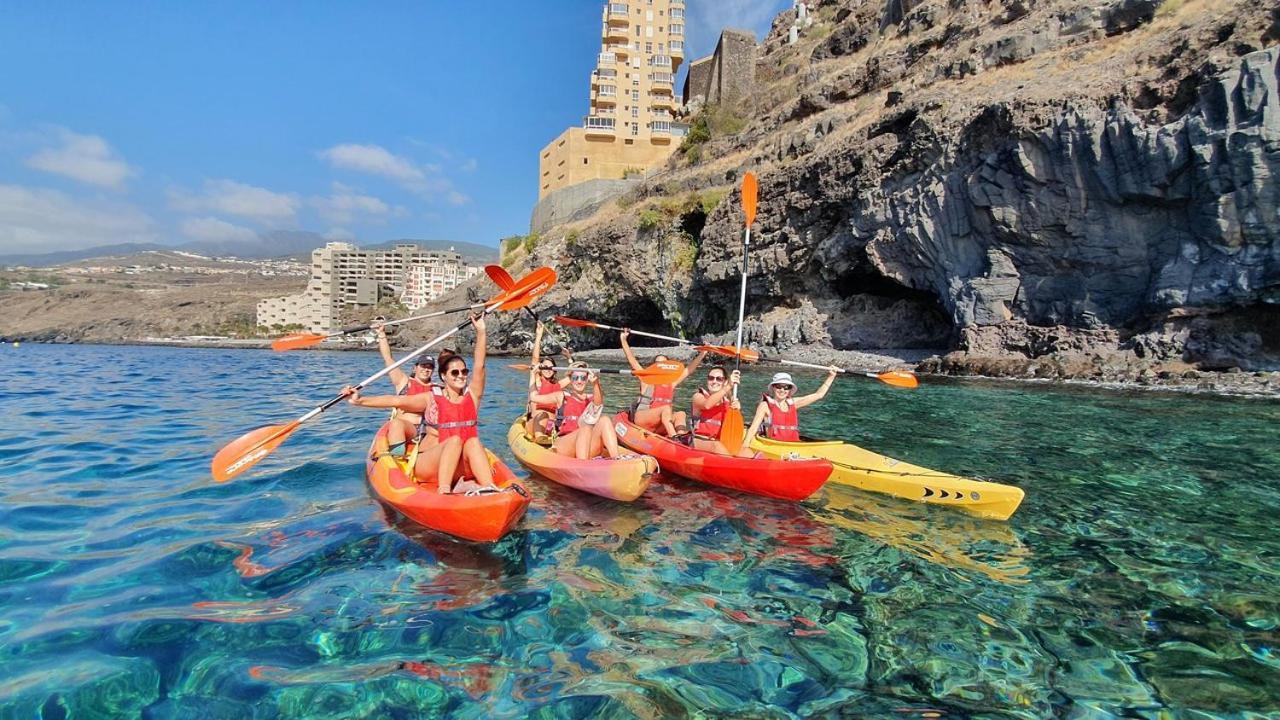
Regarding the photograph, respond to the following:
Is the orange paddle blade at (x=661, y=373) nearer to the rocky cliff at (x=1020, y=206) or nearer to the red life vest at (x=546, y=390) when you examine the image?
the red life vest at (x=546, y=390)

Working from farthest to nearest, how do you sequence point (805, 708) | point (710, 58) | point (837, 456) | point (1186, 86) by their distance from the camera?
point (710, 58), point (1186, 86), point (837, 456), point (805, 708)

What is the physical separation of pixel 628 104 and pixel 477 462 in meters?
57.4

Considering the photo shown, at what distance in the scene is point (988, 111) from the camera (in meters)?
20.5

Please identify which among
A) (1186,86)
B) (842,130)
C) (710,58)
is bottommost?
(1186,86)

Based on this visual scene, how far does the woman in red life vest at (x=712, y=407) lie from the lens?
758cm

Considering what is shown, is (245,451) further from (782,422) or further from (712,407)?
(782,422)

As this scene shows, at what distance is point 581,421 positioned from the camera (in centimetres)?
703

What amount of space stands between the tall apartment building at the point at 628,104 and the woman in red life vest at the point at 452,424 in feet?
156

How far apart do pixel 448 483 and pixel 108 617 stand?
7.33 feet

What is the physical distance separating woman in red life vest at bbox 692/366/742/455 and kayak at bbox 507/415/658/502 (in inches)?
58.5

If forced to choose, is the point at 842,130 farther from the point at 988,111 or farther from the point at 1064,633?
the point at 1064,633

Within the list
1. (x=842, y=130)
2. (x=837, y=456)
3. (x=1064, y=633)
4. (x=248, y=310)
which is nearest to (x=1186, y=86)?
(x=842, y=130)

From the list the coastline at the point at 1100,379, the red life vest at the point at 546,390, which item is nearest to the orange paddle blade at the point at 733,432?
the red life vest at the point at 546,390

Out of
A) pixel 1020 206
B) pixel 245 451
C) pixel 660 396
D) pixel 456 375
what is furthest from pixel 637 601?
pixel 1020 206
